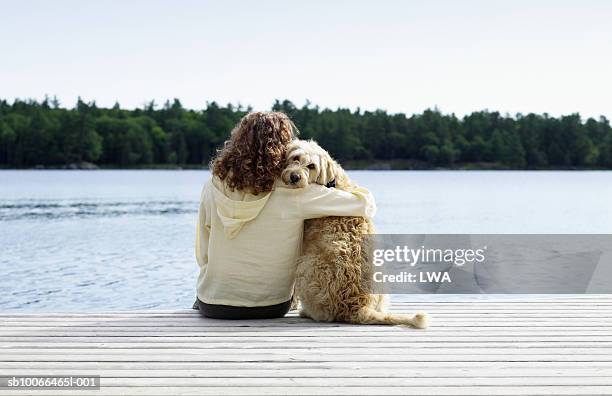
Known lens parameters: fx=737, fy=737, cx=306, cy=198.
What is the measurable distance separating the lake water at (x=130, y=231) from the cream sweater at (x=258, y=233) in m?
5.85

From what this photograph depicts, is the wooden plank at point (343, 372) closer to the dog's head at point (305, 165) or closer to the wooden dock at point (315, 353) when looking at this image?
A: the wooden dock at point (315, 353)

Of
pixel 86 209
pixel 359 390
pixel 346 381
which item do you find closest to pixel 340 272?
pixel 346 381

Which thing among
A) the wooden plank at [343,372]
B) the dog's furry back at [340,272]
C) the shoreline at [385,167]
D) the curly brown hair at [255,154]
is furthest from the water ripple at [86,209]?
the shoreline at [385,167]

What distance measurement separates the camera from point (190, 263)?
15930 mm

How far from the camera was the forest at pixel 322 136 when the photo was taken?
81250 millimetres

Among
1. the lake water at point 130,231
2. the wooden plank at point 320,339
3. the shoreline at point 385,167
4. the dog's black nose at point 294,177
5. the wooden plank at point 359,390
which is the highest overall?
the dog's black nose at point 294,177

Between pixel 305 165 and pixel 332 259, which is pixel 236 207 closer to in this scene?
pixel 305 165

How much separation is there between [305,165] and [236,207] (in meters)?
0.48

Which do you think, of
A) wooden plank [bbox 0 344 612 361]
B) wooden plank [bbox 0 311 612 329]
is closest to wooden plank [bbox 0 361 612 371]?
wooden plank [bbox 0 344 612 361]

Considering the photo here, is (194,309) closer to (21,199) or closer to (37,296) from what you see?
(37,296)

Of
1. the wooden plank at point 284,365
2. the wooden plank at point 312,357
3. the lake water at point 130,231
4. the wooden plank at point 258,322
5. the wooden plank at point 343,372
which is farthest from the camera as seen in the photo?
the lake water at point 130,231

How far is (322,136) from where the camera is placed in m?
80.5

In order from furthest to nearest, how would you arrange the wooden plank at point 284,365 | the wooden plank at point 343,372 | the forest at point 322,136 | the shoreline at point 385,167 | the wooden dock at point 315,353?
the shoreline at point 385,167
the forest at point 322,136
the wooden plank at point 284,365
the wooden plank at point 343,372
the wooden dock at point 315,353

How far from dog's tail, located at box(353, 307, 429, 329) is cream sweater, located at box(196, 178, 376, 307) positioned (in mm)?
516
